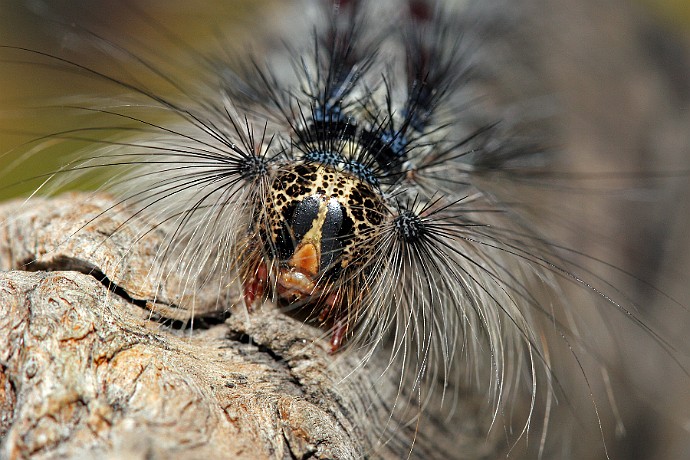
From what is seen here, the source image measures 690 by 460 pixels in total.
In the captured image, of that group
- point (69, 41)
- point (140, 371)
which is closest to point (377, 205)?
point (140, 371)

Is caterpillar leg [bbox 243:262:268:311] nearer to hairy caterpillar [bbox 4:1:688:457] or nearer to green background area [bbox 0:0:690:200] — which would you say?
hairy caterpillar [bbox 4:1:688:457]

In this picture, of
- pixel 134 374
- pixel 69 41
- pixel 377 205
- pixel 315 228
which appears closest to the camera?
pixel 134 374

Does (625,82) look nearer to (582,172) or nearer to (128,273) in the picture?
(582,172)

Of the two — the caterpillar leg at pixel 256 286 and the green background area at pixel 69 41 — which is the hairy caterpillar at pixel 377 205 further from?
the green background area at pixel 69 41

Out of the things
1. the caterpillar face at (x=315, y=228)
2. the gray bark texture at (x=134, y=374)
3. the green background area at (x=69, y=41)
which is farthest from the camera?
the green background area at (x=69, y=41)

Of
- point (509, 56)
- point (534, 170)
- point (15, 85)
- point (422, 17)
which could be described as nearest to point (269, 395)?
point (534, 170)

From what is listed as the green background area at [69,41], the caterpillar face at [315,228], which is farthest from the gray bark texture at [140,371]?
the green background area at [69,41]

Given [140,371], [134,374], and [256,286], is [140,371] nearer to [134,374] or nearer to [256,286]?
[134,374]

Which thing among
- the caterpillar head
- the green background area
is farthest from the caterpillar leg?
the green background area
